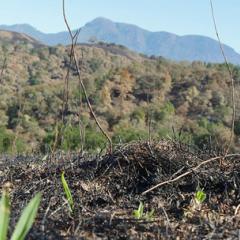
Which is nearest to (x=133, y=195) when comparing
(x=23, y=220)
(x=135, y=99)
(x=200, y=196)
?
(x=200, y=196)

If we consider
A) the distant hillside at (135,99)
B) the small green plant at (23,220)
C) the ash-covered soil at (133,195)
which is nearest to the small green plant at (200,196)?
the ash-covered soil at (133,195)

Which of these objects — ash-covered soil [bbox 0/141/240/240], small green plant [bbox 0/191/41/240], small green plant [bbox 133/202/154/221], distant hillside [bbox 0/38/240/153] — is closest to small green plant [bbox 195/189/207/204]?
ash-covered soil [bbox 0/141/240/240]

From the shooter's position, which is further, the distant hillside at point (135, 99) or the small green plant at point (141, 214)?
the distant hillside at point (135, 99)

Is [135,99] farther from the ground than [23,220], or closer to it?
closer to it

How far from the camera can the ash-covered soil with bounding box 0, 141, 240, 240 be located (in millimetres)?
2199

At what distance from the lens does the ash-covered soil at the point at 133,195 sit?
220 cm

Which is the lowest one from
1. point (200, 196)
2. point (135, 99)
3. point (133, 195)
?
point (135, 99)

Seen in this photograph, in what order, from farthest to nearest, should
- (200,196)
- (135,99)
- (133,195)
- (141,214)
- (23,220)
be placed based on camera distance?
(135,99), (133,195), (200,196), (141,214), (23,220)

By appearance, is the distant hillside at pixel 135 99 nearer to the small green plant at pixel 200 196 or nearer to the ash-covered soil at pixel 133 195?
the ash-covered soil at pixel 133 195

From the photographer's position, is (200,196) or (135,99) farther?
(135,99)

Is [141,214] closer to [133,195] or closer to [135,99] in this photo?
[133,195]

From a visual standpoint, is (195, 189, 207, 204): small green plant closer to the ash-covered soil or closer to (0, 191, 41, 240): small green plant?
the ash-covered soil

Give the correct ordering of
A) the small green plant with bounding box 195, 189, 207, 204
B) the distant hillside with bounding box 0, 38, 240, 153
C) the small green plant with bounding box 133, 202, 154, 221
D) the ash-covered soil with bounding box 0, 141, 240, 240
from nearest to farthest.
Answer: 1. the ash-covered soil with bounding box 0, 141, 240, 240
2. the small green plant with bounding box 133, 202, 154, 221
3. the small green plant with bounding box 195, 189, 207, 204
4. the distant hillside with bounding box 0, 38, 240, 153

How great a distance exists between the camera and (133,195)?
2936mm
